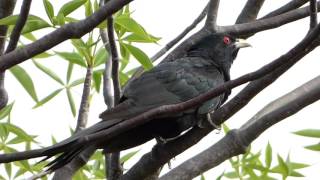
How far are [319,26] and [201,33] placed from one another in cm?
175

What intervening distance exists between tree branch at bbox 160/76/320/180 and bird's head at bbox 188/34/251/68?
1921 mm

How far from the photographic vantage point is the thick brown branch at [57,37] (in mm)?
2479

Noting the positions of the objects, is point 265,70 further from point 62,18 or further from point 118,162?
point 118,162

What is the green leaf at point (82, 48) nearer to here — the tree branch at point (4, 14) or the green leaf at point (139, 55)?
the green leaf at point (139, 55)

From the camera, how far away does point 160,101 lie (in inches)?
160

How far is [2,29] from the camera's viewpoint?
3527 millimetres

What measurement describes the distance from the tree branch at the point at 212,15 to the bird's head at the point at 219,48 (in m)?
1.45

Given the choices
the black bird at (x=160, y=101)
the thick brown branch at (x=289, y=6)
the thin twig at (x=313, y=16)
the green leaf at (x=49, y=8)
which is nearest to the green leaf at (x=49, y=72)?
the black bird at (x=160, y=101)

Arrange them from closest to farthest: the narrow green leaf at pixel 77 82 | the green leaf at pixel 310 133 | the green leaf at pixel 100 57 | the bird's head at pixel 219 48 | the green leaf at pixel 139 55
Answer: the green leaf at pixel 139 55 < the green leaf at pixel 310 133 < the green leaf at pixel 100 57 < the narrow green leaf at pixel 77 82 < the bird's head at pixel 219 48

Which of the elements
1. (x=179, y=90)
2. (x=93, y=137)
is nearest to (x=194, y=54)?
(x=179, y=90)

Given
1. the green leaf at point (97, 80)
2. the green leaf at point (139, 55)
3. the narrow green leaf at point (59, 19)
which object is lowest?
the green leaf at point (139, 55)

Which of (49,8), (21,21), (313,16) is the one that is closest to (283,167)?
(313,16)

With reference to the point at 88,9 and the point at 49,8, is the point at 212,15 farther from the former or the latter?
the point at 49,8

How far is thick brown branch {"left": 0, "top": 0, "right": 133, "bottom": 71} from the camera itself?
248 cm
